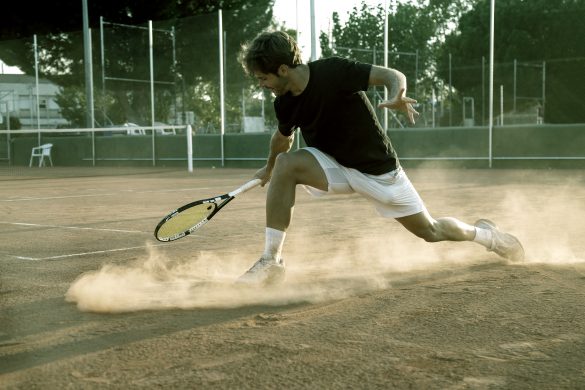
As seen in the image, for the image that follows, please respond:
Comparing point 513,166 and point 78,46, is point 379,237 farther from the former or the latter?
point 78,46

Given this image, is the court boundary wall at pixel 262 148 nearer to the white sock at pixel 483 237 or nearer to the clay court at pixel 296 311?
the clay court at pixel 296 311

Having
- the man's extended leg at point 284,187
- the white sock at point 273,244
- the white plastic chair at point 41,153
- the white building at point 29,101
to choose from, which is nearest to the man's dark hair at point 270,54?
the man's extended leg at point 284,187

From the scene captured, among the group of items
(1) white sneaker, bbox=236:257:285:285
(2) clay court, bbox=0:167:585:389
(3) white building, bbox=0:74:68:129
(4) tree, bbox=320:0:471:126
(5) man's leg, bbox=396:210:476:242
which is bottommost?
(2) clay court, bbox=0:167:585:389

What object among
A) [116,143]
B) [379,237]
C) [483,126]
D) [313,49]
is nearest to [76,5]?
[116,143]

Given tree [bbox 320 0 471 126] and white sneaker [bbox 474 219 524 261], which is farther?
tree [bbox 320 0 471 126]

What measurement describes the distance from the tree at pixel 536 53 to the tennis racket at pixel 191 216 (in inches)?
665

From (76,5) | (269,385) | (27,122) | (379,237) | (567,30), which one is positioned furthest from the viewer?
(76,5)

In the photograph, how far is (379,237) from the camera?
735 cm

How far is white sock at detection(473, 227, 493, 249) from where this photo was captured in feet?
17.7

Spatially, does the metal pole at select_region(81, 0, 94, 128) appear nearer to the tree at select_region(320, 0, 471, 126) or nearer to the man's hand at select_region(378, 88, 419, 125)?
the tree at select_region(320, 0, 471, 126)

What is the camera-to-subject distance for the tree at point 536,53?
2134cm

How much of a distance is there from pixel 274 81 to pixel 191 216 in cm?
117

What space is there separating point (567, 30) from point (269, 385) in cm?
2093

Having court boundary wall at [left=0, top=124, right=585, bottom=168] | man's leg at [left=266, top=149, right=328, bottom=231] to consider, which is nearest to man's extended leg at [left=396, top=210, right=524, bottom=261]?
man's leg at [left=266, top=149, right=328, bottom=231]
